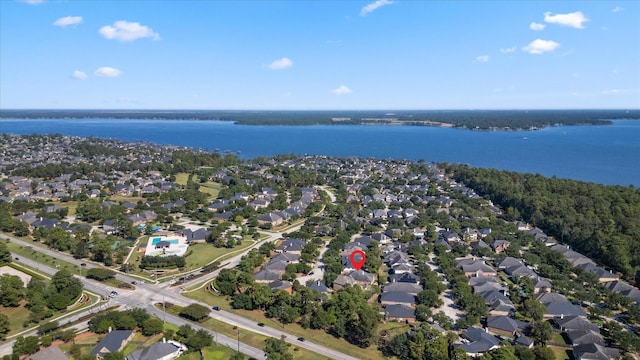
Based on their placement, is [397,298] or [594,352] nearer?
[594,352]

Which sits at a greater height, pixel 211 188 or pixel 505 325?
pixel 211 188

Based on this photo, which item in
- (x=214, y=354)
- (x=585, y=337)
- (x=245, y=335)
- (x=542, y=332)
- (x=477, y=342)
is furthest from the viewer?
(x=245, y=335)

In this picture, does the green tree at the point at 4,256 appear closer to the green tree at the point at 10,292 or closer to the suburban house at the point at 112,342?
the green tree at the point at 10,292

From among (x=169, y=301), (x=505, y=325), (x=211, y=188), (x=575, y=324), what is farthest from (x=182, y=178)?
(x=575, y=324)

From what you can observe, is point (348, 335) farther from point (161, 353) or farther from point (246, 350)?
point (161, 353)

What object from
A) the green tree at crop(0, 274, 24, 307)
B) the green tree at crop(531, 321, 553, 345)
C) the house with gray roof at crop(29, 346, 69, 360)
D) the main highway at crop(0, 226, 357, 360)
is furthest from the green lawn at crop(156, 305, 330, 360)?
the green tree at crop(531, 321, 553, 345)

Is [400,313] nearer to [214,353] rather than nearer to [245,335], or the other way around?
[245,335]

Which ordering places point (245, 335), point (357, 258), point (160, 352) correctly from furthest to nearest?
point (357, 258)
point (245, 335)
point (160, 352)
